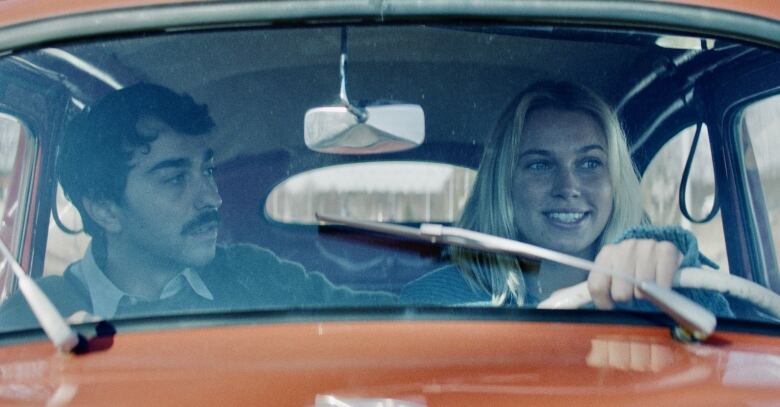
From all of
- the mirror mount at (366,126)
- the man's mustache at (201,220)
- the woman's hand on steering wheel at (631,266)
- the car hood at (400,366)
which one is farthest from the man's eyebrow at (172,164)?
the woman's hand on steering wheel at (631,266)

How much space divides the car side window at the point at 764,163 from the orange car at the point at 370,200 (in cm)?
2

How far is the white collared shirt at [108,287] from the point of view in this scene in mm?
2307

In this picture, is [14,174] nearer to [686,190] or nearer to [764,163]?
[686,190]

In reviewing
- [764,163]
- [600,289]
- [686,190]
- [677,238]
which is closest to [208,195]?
[600,289]

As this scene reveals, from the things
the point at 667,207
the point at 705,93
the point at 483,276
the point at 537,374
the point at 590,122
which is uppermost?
the point at 705,93

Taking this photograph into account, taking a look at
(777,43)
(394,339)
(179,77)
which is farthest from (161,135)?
(777,43)

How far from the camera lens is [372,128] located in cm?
233

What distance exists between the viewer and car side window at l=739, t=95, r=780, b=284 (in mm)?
2734

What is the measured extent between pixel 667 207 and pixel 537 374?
659mm

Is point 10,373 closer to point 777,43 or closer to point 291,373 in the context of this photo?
point 291,373

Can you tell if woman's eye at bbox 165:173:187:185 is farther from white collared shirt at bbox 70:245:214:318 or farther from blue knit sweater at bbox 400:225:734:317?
blue knit sweater at bbox 400:225:734:317

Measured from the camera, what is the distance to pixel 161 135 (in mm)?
2504

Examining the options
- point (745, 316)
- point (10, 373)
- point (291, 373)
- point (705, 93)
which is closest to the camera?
point (291, 373)

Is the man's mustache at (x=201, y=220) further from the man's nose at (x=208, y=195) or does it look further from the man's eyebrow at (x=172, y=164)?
the man's eyebrow at (x=172, y=164)
